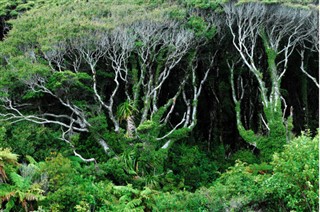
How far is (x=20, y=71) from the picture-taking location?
46.4 feet

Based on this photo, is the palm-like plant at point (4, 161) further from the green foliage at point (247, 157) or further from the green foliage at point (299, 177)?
the green foliage at point (247, 157)

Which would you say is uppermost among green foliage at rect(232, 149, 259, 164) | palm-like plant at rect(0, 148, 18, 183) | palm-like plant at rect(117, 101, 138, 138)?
palm-like plant at rect(0, 148, 18, 183)

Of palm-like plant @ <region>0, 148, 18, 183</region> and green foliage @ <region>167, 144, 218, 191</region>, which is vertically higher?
palm-like plant @ <region>0, 148, 18, 183</region>

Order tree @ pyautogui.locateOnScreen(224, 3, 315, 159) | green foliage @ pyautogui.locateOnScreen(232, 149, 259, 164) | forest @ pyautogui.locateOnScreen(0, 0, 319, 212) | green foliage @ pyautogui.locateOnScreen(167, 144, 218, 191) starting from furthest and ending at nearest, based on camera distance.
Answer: green foliage @ pyautogui.locateOnScreen(232, 149, 259, 164)
green foliage @ pyautogui.locateOnScreen(167, 144, 218, 191)
tree @ pyautogui.locateOnScreen(224, 3, 315, 159)
forest @ pyautogui.locateOnScreen(0, 0, 319, 212)

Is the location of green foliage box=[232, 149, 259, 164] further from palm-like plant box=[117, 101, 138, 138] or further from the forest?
palm-like plant box=[117, 101, 138, 138]

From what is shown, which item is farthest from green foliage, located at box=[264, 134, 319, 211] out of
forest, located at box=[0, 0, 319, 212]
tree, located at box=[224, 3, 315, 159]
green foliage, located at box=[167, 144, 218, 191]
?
green foliage, located at box=[167, 144, 218, 191]

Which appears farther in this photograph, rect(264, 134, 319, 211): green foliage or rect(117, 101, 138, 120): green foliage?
rect(117, 101, 138, 120): green foliage

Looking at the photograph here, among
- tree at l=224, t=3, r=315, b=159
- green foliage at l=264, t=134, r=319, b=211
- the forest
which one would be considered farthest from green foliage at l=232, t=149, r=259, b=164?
green foliage at l=264, t=134, r=319, b=211

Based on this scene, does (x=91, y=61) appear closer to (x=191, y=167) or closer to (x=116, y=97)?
(x=116, y=97)

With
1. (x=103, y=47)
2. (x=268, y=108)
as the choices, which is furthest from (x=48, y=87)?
(x=268, y=108)

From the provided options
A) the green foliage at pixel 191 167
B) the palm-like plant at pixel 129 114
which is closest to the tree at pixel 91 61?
the palm-like plant at pixel 129 114

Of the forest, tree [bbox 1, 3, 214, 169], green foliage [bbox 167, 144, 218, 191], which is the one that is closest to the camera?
the forest

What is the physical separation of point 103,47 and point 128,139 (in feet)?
→ 13.7

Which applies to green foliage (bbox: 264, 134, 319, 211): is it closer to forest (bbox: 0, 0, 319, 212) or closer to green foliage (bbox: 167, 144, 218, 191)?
forest (bbox: 0, 0, 319, 212)
